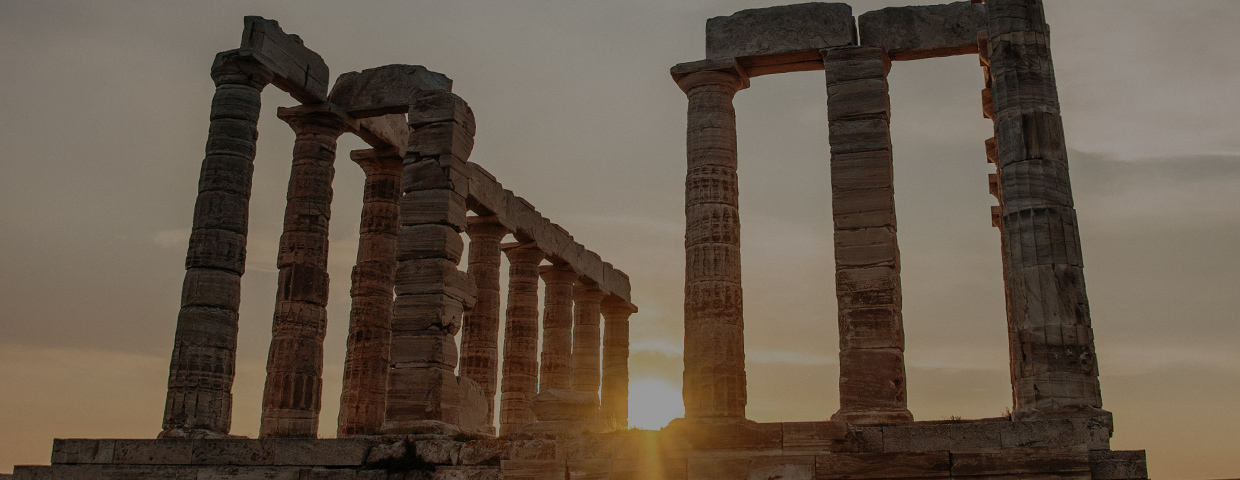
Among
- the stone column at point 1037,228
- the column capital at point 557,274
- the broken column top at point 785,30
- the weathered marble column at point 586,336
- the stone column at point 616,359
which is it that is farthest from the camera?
the stone column at point 616,359

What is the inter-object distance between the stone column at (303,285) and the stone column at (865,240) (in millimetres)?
11323

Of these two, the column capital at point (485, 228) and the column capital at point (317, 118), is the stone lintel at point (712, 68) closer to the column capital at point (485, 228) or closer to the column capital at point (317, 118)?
the column capital at point (485, 228)

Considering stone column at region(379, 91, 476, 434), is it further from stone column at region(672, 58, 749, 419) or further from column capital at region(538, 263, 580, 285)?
column capital at region(538, 263, 580, 285)

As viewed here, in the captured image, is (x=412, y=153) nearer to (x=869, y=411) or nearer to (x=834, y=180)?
(x=834, y=180)

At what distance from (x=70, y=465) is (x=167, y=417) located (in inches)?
68.6

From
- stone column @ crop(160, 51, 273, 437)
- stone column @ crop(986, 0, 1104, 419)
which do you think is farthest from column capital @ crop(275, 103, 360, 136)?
stone column @ crop(986, 0, 1104, 419)

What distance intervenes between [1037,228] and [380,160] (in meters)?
15.7

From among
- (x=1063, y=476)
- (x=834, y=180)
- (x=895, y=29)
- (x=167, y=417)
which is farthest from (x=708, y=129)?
(x=167, y=417)

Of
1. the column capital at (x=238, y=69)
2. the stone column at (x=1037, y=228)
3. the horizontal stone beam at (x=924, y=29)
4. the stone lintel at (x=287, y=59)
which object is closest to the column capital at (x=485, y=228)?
the stone lintel at (x=287, y=59)

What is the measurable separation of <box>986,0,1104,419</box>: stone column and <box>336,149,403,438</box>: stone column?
14010 millimetres

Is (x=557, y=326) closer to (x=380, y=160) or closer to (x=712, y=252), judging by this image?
(x=380, y=160)

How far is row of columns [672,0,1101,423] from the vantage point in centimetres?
1582

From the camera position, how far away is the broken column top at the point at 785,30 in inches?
789

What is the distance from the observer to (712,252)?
1964 centimetres
